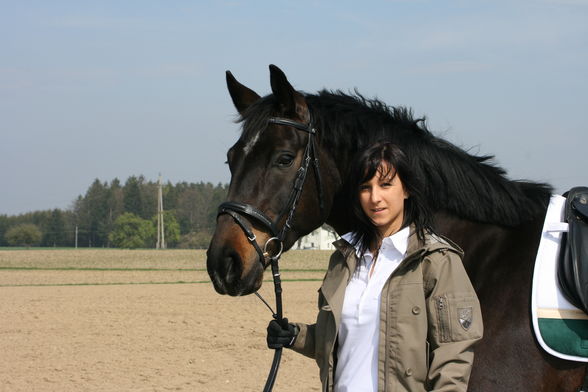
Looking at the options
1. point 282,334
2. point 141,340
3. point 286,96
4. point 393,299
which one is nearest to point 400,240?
point 393,299

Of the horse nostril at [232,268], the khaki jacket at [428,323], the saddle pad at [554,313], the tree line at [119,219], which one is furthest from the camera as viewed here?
the tree line at [119,219]

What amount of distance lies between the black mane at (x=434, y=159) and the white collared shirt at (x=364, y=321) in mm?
704

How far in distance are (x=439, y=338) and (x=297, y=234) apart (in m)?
1.08

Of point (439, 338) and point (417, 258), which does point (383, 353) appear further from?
point (417, 258)

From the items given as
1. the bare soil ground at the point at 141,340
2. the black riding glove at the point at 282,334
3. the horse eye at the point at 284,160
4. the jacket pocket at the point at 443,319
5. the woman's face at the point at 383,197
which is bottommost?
the bare soil ground at the point at 141,340

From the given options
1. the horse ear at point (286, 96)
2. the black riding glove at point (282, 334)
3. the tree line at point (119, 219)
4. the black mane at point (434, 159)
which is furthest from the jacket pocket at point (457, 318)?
the tree line at point (119, 219)

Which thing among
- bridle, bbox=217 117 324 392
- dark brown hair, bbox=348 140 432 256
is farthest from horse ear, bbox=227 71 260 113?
dark brown hair, bbox=348 140 432 256

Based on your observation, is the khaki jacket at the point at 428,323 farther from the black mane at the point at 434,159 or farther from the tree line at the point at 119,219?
the tree line at the point at 119,219

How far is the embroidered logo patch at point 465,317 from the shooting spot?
2.28m

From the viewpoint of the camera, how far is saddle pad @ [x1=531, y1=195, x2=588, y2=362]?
2.78 meters

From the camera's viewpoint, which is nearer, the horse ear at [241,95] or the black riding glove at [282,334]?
the black riding glove at [282,334]

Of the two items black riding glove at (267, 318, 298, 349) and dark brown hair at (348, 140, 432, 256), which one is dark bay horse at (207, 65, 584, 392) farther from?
dark brown hair at (348, 140, 432, 256)

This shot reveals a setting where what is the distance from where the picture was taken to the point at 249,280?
115 inches

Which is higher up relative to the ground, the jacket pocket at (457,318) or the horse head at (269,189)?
the horse head at (269,189)
